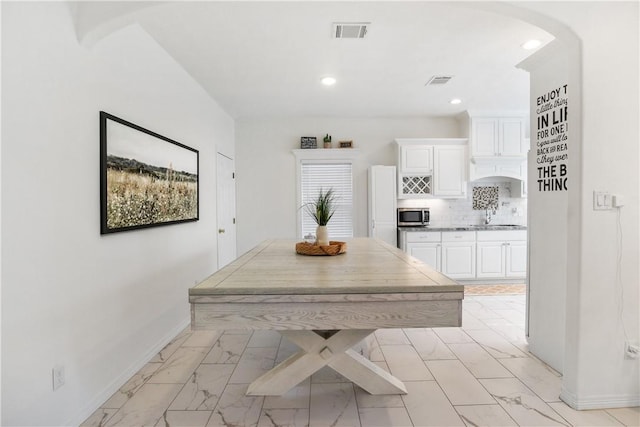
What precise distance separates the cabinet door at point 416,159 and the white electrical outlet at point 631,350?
3494 mm

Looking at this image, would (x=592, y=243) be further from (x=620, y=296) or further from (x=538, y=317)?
(x=538, y=317)

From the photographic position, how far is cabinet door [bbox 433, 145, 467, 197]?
209 inches

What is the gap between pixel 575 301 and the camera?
6.91 feet

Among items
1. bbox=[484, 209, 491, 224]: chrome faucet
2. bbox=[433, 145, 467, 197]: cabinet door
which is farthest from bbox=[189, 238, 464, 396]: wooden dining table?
bbox=[484, 209, 491, 224]: chrome faucet

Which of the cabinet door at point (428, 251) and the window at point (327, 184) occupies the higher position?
the window at point (327, 184)

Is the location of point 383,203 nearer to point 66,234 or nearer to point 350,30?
point 350,30

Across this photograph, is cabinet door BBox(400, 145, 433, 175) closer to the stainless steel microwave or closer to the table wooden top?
the stainless steel microwave

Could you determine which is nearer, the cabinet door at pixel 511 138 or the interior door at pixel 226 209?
the interior door at pixel 226 209

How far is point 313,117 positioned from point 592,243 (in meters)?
4.16

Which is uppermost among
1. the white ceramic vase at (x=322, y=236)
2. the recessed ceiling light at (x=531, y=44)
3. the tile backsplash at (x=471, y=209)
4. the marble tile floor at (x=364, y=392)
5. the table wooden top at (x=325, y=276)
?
the recessed ceiling light at (x=531, y=44)

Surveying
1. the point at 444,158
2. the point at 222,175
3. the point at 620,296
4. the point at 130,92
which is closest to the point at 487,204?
the point at 444,158

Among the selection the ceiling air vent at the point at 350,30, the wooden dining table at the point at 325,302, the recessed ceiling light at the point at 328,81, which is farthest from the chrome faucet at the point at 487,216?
the wooden dining table at the point at 325,302

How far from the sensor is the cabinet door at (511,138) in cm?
515

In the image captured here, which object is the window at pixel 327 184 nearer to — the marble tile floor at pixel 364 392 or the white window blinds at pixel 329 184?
the white window blinds at pixel 329 184
